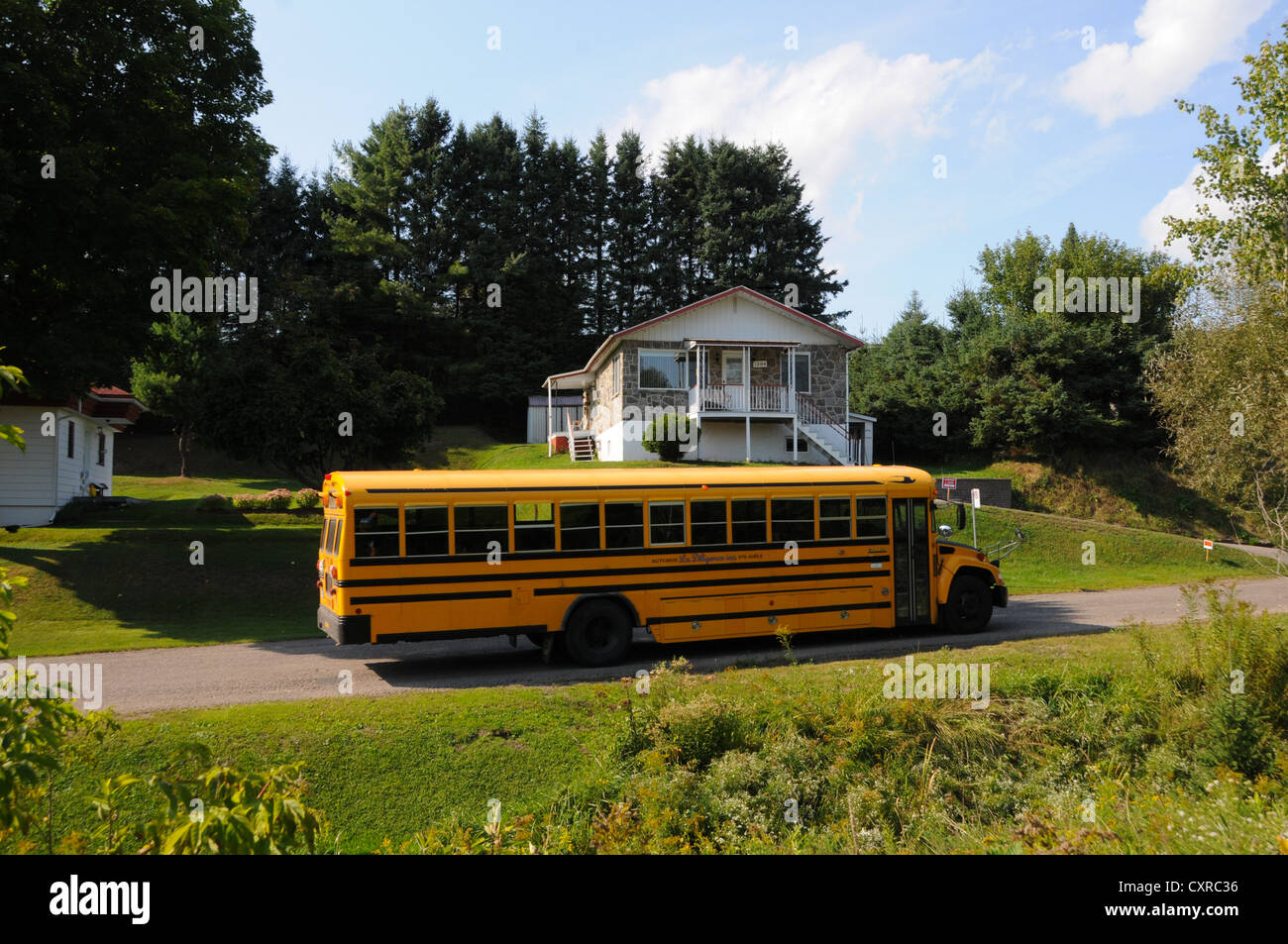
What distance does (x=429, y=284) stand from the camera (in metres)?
53.4

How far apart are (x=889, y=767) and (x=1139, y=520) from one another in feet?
108

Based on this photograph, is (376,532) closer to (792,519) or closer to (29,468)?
(792,519)

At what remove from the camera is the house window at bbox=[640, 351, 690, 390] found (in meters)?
35.4

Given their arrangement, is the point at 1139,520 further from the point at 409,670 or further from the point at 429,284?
the point at 429,284

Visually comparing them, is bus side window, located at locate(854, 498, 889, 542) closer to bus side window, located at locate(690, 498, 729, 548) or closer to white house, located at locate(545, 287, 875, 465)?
bus side window, located at locate(690, 498, 729, 548)

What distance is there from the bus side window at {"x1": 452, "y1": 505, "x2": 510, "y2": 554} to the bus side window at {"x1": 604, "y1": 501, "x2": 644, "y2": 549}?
4.90 ft

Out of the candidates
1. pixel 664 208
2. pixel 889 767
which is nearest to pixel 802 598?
pixel 889 767

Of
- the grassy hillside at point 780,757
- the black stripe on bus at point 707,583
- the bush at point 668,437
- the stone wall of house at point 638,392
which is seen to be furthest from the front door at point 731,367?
the grassy hillside at point 780,757

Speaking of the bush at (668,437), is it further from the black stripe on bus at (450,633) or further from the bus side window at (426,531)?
the bus side window at (426,531)

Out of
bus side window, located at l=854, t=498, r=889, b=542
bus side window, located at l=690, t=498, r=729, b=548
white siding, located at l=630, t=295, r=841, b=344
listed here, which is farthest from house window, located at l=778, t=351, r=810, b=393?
bus side window, located at l=690, t=498, r=729, b=548

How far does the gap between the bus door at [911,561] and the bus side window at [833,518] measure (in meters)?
0.85

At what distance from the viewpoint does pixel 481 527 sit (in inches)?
487

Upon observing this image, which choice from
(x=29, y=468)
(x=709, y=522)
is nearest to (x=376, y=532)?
(x=709, y=522)

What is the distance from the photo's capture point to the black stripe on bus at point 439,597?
11.8m
